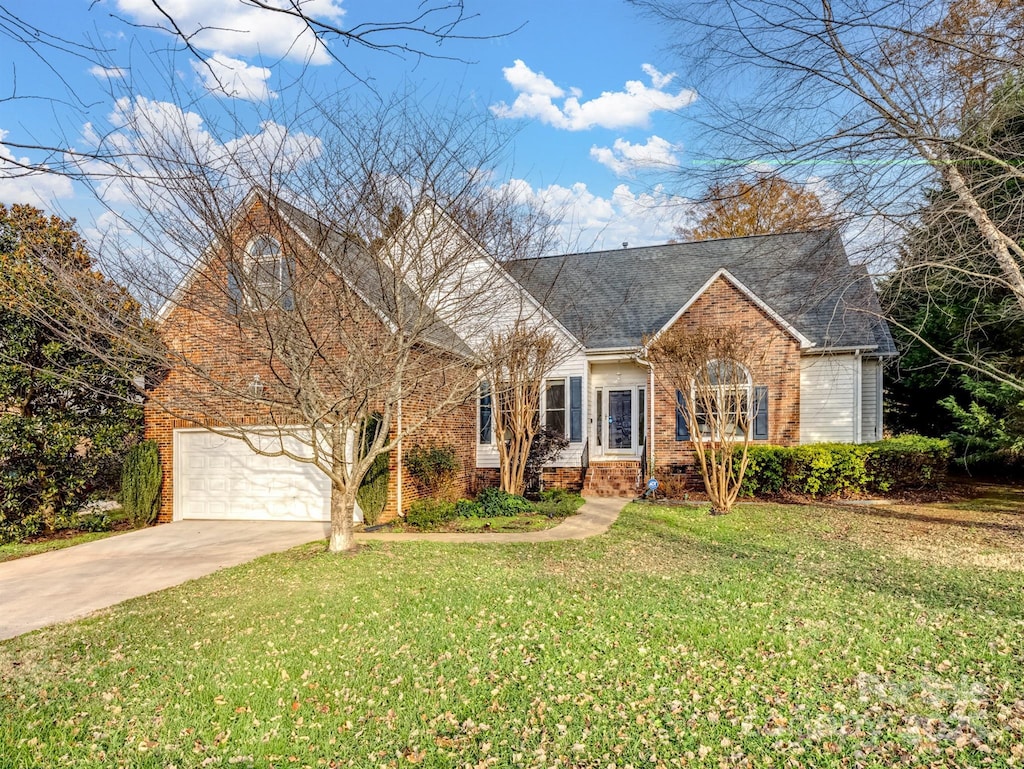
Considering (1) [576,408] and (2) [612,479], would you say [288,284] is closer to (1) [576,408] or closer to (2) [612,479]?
(1) [576,408]

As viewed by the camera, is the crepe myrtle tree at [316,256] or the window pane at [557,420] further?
the window pane at [557,420]

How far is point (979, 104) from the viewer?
570 centimetres

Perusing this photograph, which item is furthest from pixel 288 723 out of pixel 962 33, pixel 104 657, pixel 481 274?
pixel 962 33

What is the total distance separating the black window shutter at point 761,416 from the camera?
14.3m

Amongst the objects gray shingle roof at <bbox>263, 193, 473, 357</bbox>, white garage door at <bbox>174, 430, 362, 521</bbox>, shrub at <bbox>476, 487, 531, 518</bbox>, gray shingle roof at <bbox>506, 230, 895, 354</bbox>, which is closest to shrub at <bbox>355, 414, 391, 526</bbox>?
white garage door at <bbox>174, 430, 362, 521</bbox>

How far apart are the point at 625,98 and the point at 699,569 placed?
5006 mm

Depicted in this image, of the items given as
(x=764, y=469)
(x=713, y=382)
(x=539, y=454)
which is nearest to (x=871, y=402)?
(x=764, y=469)

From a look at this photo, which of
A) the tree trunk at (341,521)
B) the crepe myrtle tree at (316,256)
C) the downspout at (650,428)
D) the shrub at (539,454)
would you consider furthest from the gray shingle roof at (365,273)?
the downspout at (650,428)

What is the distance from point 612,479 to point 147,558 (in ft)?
30.0

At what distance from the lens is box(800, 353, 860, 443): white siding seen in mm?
14344

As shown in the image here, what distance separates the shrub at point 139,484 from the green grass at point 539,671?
5.67 m

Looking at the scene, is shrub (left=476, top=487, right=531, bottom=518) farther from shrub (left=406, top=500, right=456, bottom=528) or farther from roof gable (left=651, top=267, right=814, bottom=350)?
roof gable (left=651, top=267, right=814, bottom=350)

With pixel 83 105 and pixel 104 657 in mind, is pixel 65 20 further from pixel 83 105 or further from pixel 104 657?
pixel 104 657

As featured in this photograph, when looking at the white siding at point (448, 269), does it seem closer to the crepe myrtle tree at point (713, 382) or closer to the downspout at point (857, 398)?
the crepe myrtle tree at point (713, 382)
